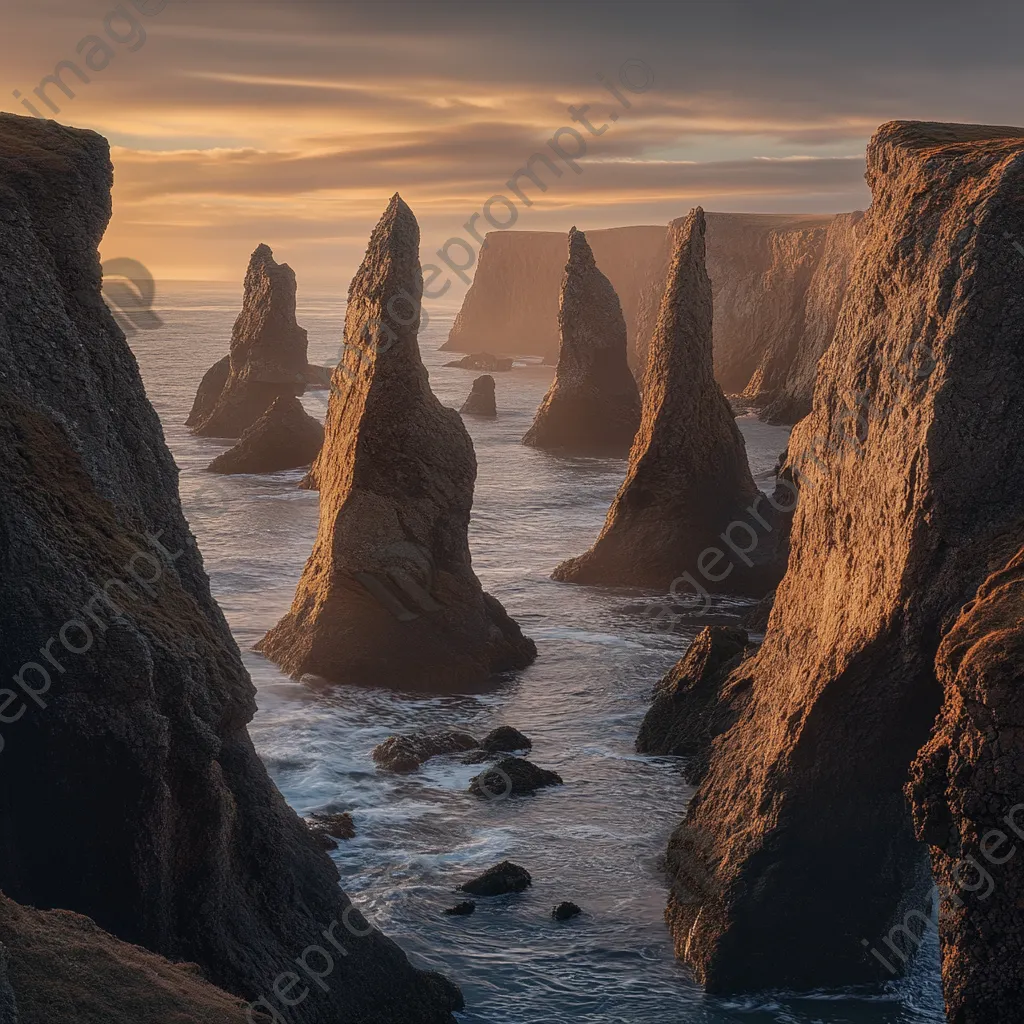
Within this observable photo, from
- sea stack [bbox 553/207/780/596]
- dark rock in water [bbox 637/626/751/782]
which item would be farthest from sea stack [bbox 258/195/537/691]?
sea stack [bbox 553/207/780/596]

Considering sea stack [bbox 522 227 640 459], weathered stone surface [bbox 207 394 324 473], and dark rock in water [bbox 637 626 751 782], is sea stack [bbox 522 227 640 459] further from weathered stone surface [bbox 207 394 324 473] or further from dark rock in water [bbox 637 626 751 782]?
dark rock in water [bbox 637 626 751 782]

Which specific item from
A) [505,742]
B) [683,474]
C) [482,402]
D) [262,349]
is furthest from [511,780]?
[482,402]

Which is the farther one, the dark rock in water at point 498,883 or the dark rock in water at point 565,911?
the dark rock in water at point 498,883

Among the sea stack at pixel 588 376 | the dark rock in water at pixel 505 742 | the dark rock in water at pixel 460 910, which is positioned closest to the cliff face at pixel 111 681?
the dark rock in water at pixel 460 910

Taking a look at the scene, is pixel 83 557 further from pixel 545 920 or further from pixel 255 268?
pixel 255 268

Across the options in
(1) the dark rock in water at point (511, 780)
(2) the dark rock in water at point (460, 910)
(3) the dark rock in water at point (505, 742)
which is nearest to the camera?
(2) the dark rock in water at point (460, 910)

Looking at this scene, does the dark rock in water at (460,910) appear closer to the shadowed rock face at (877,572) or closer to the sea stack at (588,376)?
the shadowed rock face at (877,572)
